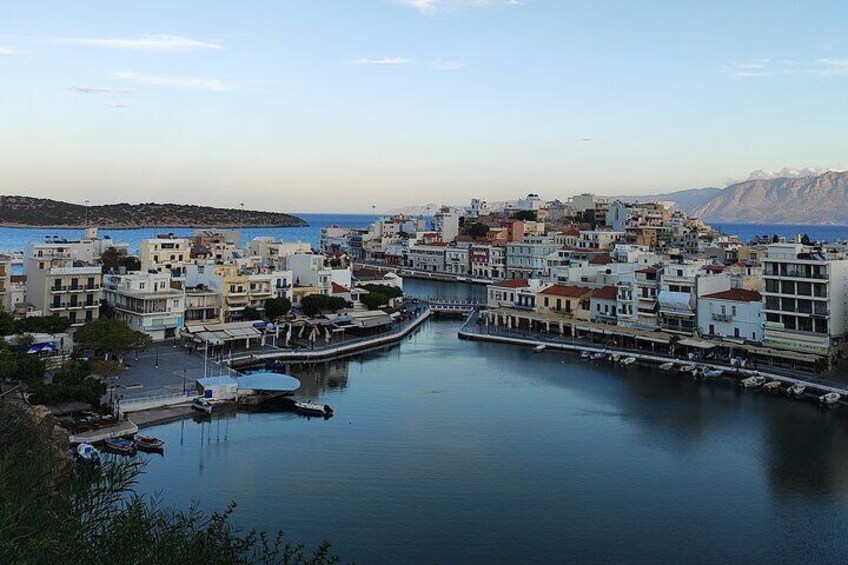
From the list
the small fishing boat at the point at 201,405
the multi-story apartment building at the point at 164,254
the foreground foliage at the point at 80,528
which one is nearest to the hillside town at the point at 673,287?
the multi-story apartment building at the point at 164,254

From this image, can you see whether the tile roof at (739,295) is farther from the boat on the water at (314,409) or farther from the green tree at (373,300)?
the boat on the water at (314,409)

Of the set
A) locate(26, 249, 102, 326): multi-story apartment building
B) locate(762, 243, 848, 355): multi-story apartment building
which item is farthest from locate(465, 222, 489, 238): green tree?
locate(26, 249, 102, 326): multi-story apartment building

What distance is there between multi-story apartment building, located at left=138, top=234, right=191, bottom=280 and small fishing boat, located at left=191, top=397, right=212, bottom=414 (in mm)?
17168

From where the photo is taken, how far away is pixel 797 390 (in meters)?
24.5

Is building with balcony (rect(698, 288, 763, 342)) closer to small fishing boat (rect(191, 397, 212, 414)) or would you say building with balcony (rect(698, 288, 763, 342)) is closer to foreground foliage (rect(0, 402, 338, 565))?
small fishing boat (rect(191, 397, 212, 414))

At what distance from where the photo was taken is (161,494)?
1544 centimetres

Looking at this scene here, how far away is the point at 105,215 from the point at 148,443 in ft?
490

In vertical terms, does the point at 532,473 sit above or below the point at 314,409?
below

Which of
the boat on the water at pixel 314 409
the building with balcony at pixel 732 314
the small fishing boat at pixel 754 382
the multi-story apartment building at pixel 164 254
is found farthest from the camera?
the multi-story apartment building at pixel 164 254

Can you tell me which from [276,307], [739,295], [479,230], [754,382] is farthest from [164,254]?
[479,230]

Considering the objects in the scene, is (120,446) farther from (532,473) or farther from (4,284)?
(4,284)

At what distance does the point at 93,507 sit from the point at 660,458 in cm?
1411

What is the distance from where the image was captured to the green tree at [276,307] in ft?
110

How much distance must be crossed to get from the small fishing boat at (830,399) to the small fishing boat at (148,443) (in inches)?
775
